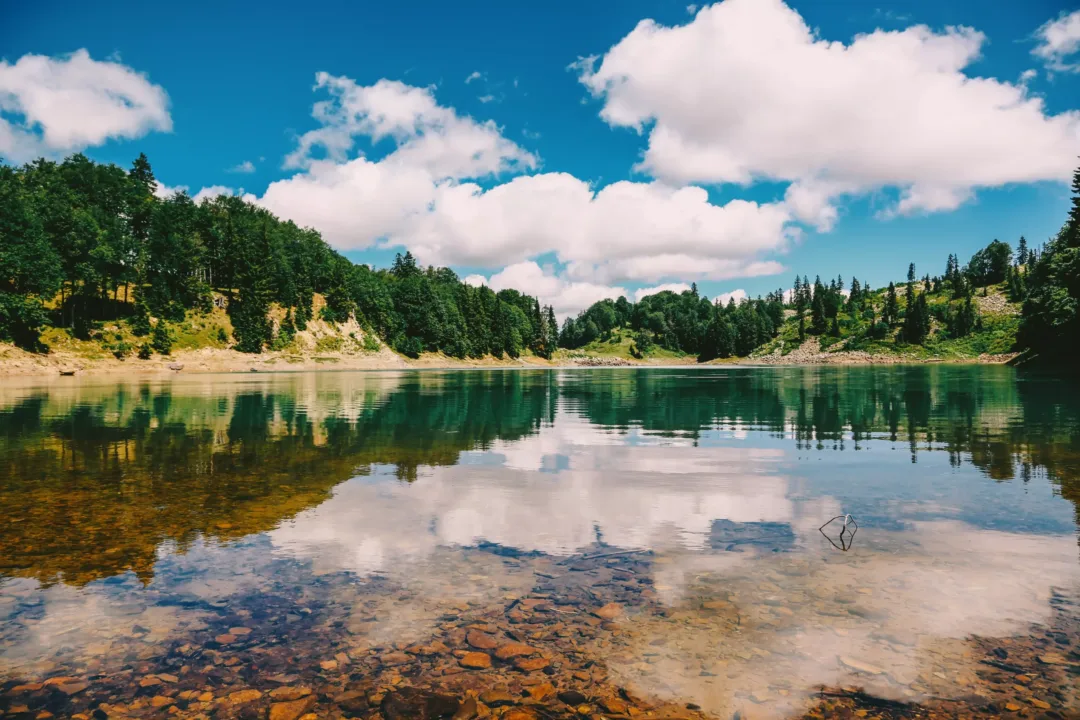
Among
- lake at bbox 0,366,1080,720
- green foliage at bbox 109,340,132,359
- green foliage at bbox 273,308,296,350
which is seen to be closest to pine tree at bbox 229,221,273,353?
green foliage at bbox 273,308,296,350

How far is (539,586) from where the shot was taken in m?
9.34

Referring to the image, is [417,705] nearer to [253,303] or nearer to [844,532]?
[844,532]

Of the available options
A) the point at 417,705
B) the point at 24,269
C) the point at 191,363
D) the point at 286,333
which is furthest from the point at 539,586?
the point at 286,333

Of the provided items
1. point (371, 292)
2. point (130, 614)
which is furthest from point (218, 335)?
point (130, 614)

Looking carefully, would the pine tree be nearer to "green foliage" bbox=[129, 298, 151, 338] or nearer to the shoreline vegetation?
the shoreline vegetation

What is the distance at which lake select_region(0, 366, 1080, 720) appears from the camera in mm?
6461

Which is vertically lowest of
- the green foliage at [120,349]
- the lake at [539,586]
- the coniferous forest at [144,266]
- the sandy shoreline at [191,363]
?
the lake at [539,586]

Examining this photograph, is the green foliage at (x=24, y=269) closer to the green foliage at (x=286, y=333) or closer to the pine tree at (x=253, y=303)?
the pine tree at (x=253, y=303)

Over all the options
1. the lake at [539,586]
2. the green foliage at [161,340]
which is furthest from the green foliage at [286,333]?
the lake at [539,586]

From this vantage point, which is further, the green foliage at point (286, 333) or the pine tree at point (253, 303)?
the green foliage at point (286, 333)

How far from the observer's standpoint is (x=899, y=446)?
24.2 metres

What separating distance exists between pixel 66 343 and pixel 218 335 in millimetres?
33454

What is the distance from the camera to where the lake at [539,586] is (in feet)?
21.2

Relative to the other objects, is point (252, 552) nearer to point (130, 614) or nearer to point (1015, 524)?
point (130, 614)
